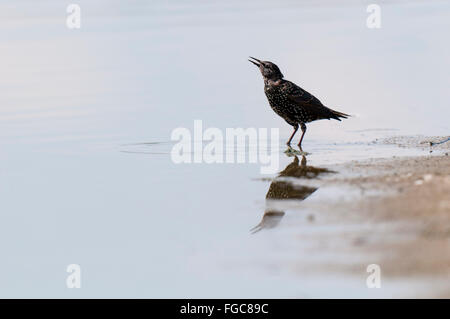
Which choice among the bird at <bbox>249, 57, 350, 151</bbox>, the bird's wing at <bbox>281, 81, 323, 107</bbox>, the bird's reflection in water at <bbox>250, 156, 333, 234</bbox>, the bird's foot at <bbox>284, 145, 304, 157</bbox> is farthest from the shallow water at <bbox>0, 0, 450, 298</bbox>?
the bird's wing at <bbox>281, 81, 323, 107</bbox>

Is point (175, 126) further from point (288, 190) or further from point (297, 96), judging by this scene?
point (288, 190)

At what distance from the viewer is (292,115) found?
10.5m

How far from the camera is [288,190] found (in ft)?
25.6

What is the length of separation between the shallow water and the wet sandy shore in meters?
0.11

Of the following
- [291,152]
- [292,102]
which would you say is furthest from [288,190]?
[292,102]

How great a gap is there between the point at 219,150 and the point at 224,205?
2.63m

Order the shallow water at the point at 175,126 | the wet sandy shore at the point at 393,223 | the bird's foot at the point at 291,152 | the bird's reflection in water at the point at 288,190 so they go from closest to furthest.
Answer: the wet sandy shore at the point at 393,223
the shallow water at the point at 175,126
the bird's reflection in water at the point at 288,190
the bird's foot at the point at 291,152

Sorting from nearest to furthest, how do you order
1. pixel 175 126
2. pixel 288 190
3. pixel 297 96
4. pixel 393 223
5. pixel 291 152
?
pixel 393 223, pixel 288 190, pixel 291 152, pixel 297 96, pixel 175 126

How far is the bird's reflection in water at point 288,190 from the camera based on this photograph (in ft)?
22.2

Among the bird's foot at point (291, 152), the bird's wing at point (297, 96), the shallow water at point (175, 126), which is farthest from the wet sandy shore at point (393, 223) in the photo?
the bird's wing at point (297, 96)

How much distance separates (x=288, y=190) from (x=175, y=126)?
3.75 meters

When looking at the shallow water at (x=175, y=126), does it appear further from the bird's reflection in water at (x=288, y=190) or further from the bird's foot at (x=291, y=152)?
the bird's foot at (x=291, y=152)

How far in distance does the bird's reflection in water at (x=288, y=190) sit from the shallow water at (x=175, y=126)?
0.31 feet
